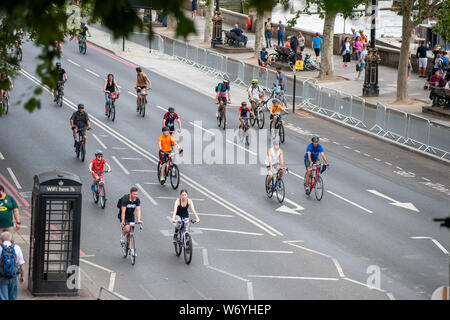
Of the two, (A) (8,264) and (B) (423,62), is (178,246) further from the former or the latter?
(B) (423,62)

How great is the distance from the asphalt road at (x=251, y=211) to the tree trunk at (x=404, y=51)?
13.8ft

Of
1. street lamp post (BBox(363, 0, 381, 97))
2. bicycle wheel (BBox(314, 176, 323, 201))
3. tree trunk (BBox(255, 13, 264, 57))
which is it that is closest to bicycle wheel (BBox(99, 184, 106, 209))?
bicycle wheel (BBox(314, 176, 323, 201))

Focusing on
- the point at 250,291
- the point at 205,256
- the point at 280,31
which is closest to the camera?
the point at 250,291

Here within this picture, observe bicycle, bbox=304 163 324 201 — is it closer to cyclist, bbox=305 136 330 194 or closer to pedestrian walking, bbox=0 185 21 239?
cyclist, bbox=305 136 330 194

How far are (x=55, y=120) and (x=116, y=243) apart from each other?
13438 millimetres

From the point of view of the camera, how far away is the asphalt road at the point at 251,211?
17.0 metres

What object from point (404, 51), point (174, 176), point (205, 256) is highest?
point (404, 51)

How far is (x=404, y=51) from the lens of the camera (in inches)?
1399

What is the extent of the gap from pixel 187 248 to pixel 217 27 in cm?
3319

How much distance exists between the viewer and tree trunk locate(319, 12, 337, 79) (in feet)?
135

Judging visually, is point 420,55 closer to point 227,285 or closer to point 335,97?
point 335,97

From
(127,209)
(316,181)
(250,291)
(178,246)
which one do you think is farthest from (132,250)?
(316,181)

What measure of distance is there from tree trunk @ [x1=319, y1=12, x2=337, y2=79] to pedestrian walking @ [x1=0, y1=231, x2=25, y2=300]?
2819 centimetres

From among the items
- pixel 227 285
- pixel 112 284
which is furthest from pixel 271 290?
pixel 112 284
